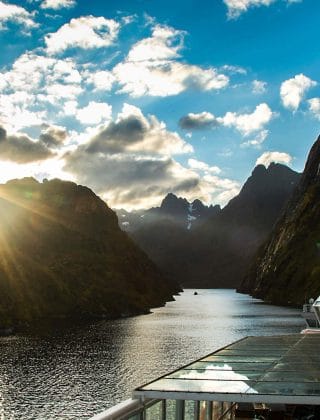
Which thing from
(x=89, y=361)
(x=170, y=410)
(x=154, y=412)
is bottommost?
(x=89, y=361)

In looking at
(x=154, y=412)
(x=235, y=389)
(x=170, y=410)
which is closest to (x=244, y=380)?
(x=235, y=389)

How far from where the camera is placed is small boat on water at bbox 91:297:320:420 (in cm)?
1814

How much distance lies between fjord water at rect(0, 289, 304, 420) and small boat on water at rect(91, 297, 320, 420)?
5288 cm

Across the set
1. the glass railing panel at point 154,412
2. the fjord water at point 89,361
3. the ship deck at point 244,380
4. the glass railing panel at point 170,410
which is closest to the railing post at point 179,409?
the glass railing panel at point 170,410

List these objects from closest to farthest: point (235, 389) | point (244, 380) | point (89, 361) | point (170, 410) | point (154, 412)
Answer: point (235, 389) → point (244, 380) → point (154, 412) → point (170, 410) → point (89, 361)

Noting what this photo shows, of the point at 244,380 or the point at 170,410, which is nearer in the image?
the point at 244,380

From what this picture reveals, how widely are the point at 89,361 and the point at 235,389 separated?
10936 cm

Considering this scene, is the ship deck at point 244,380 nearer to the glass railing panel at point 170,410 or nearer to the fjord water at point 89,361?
the glass railing panel at point 170,410

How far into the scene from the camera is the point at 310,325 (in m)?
107

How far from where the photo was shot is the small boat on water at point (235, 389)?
18141 mm

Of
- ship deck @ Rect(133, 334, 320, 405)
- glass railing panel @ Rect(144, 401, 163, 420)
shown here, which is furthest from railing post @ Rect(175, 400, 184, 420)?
ship deck @ Rect(133, 334, 320, 405)

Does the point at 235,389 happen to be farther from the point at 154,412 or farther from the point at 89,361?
the point at 89,361

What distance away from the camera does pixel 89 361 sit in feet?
402

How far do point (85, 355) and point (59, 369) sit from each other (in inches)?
781
